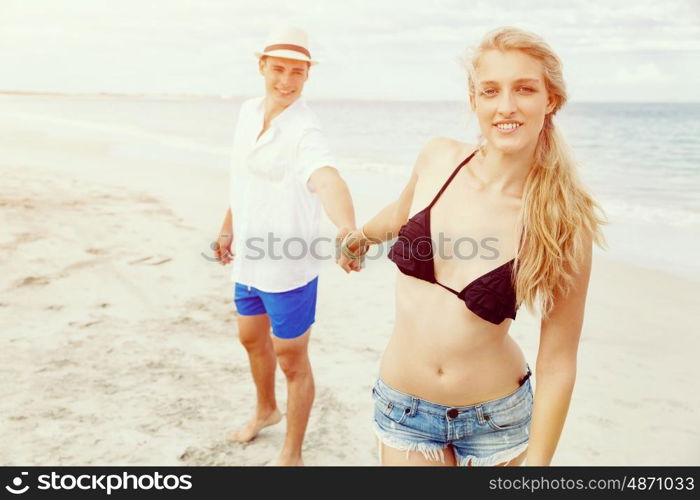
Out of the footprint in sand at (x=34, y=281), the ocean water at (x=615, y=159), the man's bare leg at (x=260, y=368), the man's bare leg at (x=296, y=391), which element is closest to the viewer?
the man's bare leg at (x=296, y=391)

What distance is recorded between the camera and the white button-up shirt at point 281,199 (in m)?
3.32

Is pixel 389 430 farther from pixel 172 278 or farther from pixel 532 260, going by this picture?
pixel 172 278

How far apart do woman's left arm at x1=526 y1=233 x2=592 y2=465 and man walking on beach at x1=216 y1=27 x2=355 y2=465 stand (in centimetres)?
135

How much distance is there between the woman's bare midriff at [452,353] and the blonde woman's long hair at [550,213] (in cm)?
20

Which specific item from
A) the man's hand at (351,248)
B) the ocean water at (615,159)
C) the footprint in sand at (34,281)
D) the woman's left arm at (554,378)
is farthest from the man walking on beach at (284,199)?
the footprint in sand at (34,281)

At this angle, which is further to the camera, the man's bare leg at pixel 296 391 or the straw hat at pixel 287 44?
the man's bare leg at pixel 296 391

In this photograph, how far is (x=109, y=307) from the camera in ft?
19.6

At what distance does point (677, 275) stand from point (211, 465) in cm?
581

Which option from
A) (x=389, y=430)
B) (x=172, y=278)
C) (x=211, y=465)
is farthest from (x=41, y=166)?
(x=389, y=430)

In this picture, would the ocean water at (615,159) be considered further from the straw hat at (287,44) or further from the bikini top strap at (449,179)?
the straw hat at (287,44)

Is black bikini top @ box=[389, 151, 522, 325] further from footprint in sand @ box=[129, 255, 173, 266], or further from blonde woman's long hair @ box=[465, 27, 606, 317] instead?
footprint in sand @ box=[129, 255, 173, 266]

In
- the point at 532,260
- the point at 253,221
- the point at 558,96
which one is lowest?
the point at 253,221

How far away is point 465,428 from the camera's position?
213cm

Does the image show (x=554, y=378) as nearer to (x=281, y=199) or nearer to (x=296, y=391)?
(x=281, y=199)
